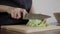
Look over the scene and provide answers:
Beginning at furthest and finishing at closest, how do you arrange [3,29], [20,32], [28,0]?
[28,0] < [3,29] < [20,32]

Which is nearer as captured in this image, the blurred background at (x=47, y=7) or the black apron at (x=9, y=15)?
the black apron at (x=9, y=15)

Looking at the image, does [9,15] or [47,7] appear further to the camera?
[47,7]

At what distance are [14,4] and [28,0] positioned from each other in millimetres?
168

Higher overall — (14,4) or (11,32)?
(14,4)

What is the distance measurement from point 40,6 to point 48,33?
110cm

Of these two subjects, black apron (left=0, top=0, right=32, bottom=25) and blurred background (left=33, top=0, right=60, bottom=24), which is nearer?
black apron (left=0, top=0, right=32, bottom=25)

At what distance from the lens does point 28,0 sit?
1.19 metres

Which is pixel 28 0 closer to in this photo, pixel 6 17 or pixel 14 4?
pixel 14 4

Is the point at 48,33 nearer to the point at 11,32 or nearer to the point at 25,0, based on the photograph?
the point at 11,32

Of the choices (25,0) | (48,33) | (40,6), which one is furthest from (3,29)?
(40,6)

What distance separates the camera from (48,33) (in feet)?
2.05

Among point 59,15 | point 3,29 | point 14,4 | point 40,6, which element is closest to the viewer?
point 3,29

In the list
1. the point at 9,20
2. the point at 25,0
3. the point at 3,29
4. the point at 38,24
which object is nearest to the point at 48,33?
the point at 38,24

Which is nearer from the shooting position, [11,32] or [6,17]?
[11,32]
